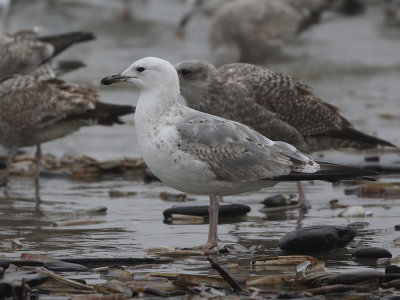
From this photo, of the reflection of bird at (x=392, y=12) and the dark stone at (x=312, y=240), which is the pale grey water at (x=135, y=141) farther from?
the reflection of bird at (x=392, y=12)

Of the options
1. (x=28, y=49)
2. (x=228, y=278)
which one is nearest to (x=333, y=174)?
(x=228, y=278)

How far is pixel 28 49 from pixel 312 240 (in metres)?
7.04

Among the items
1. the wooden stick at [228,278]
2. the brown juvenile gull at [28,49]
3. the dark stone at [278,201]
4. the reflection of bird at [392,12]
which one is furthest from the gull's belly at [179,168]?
the reflection of bird at [392,12]

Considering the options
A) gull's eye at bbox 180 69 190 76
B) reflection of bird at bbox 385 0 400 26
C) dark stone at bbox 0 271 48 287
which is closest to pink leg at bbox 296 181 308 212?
gull's eye at bbox 180 69 190 76

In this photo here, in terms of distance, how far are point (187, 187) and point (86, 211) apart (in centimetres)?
158

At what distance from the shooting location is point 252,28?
18.6 metres

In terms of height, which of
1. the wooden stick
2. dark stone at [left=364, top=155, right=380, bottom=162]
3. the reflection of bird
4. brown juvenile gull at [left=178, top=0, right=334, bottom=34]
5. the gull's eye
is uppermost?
the reflection of bird

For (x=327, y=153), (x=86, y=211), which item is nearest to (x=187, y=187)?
(x=86, y=211)

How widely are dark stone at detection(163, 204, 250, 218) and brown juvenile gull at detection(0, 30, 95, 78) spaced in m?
5.32

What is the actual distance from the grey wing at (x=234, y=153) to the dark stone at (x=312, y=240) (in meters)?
0.39

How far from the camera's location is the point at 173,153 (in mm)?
5793

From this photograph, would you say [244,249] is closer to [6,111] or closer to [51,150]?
[6,111]

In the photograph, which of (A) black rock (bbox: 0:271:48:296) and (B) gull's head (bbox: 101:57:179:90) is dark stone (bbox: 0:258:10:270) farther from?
(B) gull's head (bbox: 101:57:179:90)

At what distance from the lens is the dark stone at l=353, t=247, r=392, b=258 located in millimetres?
5516
